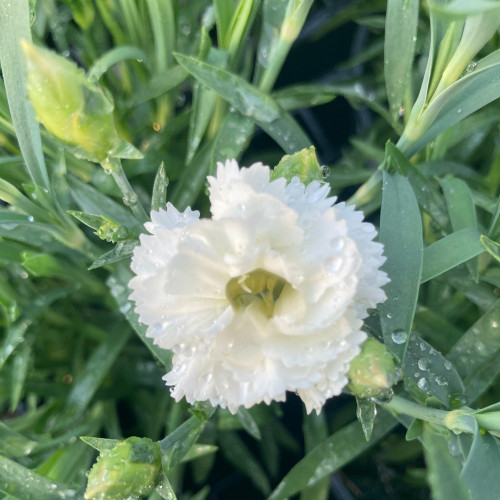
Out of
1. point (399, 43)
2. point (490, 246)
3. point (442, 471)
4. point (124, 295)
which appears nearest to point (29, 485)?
point (124, 295)

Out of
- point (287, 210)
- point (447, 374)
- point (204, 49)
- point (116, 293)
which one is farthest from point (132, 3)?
point (447, 374)

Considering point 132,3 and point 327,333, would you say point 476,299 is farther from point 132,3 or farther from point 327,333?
point 132,3

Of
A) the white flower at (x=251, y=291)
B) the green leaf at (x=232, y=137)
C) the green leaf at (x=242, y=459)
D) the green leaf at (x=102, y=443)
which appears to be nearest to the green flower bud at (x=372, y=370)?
the white flower at (x=251, y=291)

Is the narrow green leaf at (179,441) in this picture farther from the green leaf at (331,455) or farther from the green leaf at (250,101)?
the green leaf at (250,101)

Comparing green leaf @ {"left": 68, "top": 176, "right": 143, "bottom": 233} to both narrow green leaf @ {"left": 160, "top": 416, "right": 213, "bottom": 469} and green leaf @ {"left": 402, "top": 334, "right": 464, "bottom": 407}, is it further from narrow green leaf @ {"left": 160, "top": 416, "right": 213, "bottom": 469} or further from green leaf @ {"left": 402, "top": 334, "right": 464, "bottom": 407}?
green leaf @ {"left": 402, "top": 334, "right": 464, "bottom": 407}

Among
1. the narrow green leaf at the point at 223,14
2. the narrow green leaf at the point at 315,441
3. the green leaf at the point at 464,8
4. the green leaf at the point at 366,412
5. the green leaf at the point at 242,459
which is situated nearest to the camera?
the green leaf at the point at 464,8

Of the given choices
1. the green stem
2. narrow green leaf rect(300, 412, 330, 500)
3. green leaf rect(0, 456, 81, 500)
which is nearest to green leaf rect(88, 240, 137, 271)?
the green stem

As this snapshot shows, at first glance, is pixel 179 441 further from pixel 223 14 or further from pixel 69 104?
pixel 223 14
